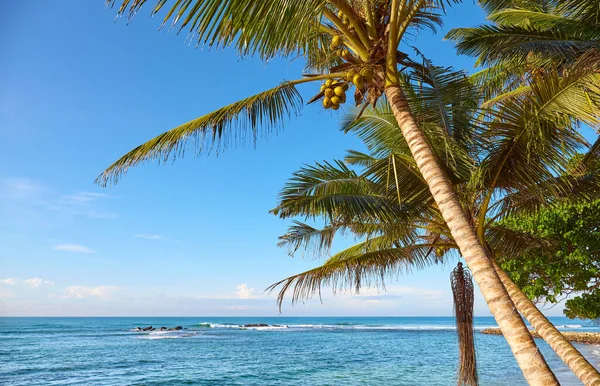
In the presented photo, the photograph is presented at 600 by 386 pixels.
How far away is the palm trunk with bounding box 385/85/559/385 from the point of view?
303 centimetres

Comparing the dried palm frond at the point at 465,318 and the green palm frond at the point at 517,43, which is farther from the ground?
the green palm frond at the point at 517,43

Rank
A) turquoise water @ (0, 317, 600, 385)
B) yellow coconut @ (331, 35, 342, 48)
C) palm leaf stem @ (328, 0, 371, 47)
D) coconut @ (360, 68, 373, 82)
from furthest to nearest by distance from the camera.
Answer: turquoise water @ (0, 317, 600, 385)
yellow coconut @ (331, 35, 342, 48)
coconut @ (360, 68, 373, 82)
palm leaf stem @ (328, 0, 371, 47)

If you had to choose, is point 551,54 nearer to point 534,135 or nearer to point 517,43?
point 517,43

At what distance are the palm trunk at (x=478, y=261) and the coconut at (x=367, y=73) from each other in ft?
0.67

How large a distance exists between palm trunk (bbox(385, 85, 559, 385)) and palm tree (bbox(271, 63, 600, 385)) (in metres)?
0.48

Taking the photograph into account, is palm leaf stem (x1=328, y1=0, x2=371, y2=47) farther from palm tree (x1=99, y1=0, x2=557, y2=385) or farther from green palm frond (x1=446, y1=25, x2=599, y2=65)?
green palm frond (x1=446, y1=25, x2=599, y2=65)

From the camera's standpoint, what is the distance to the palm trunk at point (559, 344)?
3.28 metres

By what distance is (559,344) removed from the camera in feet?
12.5

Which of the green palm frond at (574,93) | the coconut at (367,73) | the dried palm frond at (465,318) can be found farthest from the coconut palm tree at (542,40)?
the dried palm frond at (465,318)

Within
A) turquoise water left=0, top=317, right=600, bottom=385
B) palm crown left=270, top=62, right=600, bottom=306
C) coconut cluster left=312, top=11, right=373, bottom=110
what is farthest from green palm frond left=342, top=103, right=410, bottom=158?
turquoise water left=0, top=317, right=600, bottom=385

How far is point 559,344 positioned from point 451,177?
2.40m

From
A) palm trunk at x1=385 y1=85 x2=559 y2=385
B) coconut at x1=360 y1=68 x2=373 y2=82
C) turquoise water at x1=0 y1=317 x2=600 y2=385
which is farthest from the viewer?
turquoise water at x1=0 y1=317 x2=600 y2=385

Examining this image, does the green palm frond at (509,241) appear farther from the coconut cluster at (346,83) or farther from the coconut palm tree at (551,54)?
the coconut cluster at (346,83)

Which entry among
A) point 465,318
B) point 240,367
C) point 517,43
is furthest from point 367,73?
point 240,367
